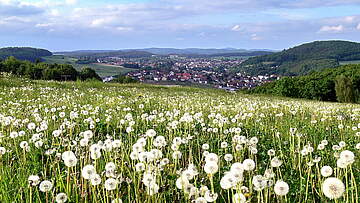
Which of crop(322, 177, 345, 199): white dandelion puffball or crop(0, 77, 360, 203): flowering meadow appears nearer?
crop(322, 177, 345, 199): white dandelion puffball

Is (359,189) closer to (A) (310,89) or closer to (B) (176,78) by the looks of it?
(A) (310,89)

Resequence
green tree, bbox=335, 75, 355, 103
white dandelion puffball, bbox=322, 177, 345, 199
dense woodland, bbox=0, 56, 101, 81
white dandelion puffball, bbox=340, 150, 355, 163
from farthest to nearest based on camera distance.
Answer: green tree, bbox=335, 75, 355, 103 → dense woodland, bbox=0, 56, 101, 81 → white dandelion puffball, bbox=340, 150, 355, 163 → white dandelion puffball, bbox=322, 177, 345, 199

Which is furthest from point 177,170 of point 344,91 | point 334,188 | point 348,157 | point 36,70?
point 344,91

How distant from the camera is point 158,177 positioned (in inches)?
143

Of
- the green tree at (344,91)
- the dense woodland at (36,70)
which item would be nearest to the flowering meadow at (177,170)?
the dense woodland at (36,70)

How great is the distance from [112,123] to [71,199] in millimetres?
4107

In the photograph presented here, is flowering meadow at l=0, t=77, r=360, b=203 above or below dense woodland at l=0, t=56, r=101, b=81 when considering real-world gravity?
above

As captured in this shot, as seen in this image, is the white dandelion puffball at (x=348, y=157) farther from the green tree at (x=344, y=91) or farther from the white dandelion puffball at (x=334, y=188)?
the green tree at (x=344, y=91)

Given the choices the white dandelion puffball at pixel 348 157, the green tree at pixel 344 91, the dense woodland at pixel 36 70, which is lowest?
the green tree at pixel 344 91

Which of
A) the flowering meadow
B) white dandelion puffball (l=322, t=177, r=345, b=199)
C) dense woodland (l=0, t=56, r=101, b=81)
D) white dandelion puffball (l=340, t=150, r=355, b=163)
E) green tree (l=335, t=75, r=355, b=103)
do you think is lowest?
green tree (l=335, t=75, r=355, b=103)

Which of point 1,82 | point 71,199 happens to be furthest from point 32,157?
point 1,82

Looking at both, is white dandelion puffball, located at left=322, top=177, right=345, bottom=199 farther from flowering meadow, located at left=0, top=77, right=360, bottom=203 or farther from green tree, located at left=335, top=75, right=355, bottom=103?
green tree, located at left=335, top=75, right=355, bottom=103

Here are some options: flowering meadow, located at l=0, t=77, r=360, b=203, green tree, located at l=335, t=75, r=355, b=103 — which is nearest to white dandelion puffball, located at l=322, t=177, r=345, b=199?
flowering meadow, located at l=0, t=77, r=360, b=203

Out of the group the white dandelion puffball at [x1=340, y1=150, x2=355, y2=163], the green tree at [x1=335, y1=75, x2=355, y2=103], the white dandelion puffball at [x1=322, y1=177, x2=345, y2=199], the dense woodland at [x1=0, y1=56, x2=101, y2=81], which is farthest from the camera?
the green tree at [x1=335, y1=75, x2=355, y2=103]
